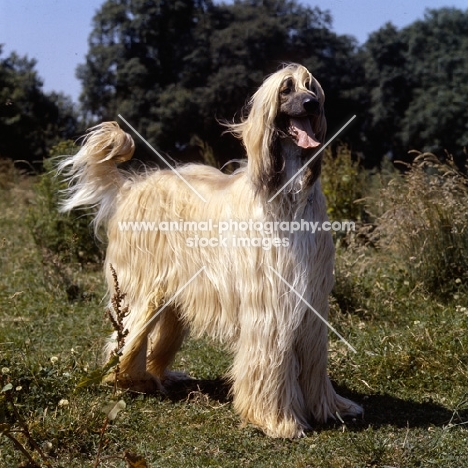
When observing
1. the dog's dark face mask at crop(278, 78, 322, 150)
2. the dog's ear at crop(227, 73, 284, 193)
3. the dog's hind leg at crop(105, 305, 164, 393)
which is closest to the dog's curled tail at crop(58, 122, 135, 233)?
the dog's hind leg at crop(105, 305, 164, 393)

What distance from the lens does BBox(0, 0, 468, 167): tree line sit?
413 inches

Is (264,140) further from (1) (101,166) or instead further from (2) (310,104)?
(1) (101,166)

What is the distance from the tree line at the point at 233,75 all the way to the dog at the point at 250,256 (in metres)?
5.79

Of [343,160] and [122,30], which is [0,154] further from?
[343,160]

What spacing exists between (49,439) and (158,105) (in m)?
8.03

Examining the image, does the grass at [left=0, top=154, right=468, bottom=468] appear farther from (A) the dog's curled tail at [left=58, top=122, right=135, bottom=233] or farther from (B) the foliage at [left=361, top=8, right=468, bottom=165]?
(B) the foliage at [left=361, top=8, right=468, bottom=165]

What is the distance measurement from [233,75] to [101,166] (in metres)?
6.47

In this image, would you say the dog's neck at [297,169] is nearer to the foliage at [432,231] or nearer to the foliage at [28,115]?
the foliage at [432,231]

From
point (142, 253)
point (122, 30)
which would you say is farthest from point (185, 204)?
point (122, 30)

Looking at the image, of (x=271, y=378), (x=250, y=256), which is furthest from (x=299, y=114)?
(x=271, y=378)

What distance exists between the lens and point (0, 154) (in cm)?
1136

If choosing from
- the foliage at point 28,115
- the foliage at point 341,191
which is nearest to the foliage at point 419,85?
the foliage at point 341,191

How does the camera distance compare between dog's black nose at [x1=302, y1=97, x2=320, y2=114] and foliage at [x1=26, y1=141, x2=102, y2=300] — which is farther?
foliage at [x1=26, y1=141, x2=102, y2=300]

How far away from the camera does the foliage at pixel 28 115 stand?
436 inches
